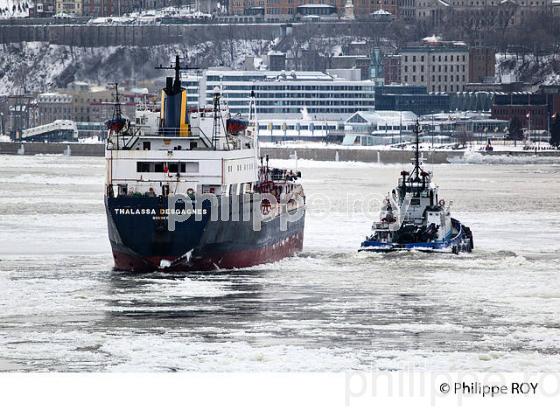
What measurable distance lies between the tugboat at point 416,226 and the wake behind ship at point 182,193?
4076 millimetres

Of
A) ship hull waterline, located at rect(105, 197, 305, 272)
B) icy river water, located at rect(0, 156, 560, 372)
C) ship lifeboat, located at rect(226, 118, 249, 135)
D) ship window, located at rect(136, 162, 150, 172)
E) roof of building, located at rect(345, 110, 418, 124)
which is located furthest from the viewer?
roof of building, located at rect(345, 110, 418, 124)

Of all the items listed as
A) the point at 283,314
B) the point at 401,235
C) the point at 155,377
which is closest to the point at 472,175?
the point at 401,235

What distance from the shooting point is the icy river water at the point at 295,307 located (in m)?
36.6

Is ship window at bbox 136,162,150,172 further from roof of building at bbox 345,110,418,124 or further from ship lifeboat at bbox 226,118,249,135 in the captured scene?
roof of building at bbox 345,110,418,124

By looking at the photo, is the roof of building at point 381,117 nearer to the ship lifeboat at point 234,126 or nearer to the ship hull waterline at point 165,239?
the ship lifeboat at point 234,126

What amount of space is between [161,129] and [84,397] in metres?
21.1

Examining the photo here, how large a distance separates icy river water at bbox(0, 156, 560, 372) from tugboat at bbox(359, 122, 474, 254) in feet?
2.09

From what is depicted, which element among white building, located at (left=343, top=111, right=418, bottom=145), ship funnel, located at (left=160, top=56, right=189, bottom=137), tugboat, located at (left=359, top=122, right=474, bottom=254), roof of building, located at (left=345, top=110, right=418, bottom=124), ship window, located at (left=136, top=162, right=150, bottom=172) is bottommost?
white building, located at (left=343, top=111, right=418, bottom=145)

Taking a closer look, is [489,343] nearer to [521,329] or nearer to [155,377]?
[521,329]

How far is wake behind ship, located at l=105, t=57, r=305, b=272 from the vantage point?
50.0 metres

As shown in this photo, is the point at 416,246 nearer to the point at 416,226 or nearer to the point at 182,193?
the point at 416,226

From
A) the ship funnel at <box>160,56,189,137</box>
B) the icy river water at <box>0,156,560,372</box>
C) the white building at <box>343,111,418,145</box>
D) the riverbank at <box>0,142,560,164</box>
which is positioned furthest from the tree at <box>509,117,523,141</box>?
the ship funnel at <box>160,56,189,137</box>

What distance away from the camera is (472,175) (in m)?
123

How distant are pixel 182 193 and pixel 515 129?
134883 millimetres
